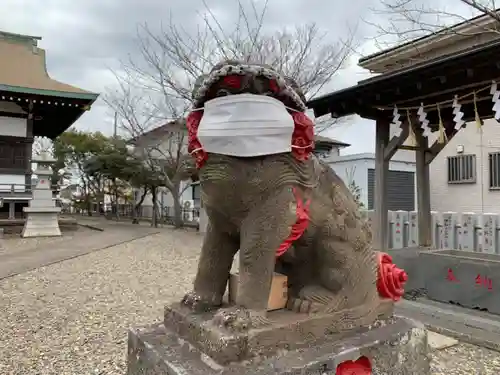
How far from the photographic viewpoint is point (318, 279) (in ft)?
6.43

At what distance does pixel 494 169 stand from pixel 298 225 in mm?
9515

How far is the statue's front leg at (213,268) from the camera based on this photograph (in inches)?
72.8

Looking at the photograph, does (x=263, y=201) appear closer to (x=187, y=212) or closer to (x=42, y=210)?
(x=42, y=210)

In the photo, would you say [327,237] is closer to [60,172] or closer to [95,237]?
[95,237]

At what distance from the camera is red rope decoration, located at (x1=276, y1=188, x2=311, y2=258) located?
172 centimetres

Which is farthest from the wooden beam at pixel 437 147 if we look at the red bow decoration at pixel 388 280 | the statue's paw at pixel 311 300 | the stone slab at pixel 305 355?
the statue's paw at pixel 311 300

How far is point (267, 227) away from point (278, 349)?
49cm

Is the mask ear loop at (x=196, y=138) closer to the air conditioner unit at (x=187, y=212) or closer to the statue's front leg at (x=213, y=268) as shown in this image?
the statue's front leg at (x=213, y=268)

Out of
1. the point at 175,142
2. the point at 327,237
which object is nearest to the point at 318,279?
the point at 327,237

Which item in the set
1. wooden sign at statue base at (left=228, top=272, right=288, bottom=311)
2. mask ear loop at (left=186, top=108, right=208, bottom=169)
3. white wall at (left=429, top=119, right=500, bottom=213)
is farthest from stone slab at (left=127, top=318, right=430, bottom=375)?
white wall at (left=429, top=119, right=500, bottom=213)

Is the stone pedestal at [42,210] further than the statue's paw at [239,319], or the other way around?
the stone pedestal at [42,210]

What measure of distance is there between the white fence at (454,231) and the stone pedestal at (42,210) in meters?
8.66

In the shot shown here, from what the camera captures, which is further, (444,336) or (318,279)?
(444,336)

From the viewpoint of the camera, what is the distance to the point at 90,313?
4180 mm
